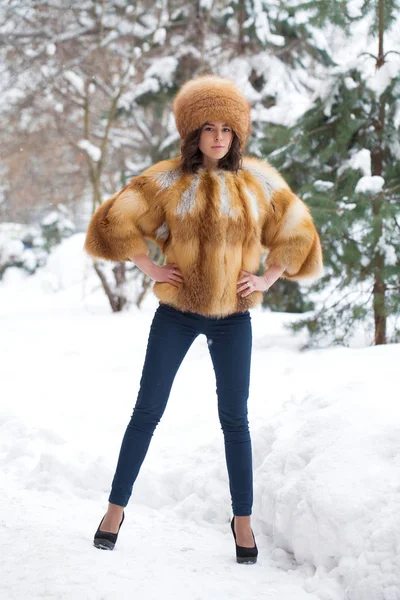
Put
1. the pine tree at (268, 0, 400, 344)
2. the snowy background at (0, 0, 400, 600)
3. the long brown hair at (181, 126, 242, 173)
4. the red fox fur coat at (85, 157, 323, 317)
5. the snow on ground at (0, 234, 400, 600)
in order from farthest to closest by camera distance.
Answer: the pine tree at (268, 0, 400, 344)
the long brown hair at (181, 126, 242, 173)
the red fox fur coat at (85, 157, 323, 317)
the snowy background at (0, 0, 400, 600)
the snow on ground at (0, 234, 400, 600)

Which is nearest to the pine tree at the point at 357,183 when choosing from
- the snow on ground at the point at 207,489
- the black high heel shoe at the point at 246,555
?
the snow on ground at the point at 207,489

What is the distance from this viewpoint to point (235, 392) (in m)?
2.90

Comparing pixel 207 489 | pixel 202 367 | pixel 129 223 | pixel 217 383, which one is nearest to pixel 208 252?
pixel 129 223

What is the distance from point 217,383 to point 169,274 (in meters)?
0.50

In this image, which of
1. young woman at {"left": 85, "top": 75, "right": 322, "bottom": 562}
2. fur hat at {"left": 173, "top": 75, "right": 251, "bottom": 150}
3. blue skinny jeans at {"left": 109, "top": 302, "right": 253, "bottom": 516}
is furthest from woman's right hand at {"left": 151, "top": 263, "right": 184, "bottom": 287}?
fur hat at {"left": 173, "top": 75, "right": 251, "bottom": 150}

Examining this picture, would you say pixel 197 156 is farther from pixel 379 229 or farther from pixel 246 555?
pixel 379 229

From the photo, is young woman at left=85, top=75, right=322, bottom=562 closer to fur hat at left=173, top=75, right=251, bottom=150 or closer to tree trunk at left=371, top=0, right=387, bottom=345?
fur hat at left=173, top=75, right=251, bottom=150

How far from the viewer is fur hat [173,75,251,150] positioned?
2.89m

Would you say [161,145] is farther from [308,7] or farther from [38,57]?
[308,7]

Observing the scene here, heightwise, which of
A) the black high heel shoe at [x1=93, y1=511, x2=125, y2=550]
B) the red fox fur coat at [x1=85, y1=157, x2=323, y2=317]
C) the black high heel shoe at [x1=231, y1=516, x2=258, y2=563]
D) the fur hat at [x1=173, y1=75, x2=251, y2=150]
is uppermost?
the fur hat at [x1=173, y1=75, x2=251, y2=150]

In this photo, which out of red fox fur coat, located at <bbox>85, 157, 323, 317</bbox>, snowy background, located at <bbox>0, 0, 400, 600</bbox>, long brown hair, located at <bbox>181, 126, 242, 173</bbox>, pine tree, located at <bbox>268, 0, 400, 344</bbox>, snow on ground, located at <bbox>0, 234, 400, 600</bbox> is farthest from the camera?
pine tree, located at <bbox>268, 0, 400, 344</bbox>

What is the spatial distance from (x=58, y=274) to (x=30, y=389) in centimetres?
1105

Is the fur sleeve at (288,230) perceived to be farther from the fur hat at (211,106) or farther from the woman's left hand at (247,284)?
the fur hat at (211,106)

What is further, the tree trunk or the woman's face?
the tree trunk
